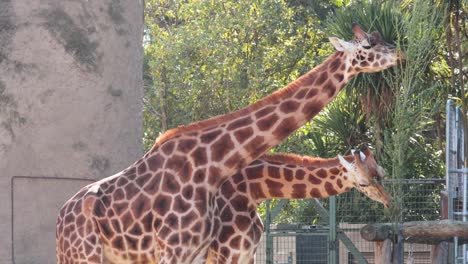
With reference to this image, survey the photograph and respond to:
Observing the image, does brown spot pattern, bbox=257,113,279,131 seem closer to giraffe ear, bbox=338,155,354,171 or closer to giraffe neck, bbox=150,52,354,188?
giraffe neck, bbox=150,52,354,188

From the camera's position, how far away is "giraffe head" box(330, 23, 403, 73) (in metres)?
7.74

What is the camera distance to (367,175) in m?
8.17

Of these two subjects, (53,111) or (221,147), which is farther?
(53,111)

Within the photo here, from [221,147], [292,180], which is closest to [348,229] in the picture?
[292,180]

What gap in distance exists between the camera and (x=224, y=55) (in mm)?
18469

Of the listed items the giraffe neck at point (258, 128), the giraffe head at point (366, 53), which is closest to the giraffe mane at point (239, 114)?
the giraffe neck at point (258, 128)

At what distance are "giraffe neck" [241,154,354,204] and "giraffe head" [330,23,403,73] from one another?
1.18 metres

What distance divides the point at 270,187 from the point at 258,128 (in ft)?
2.96

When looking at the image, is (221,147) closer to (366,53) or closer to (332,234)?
(366,53)

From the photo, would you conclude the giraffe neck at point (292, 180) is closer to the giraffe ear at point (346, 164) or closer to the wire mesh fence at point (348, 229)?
the giraffe ear at point (346, 164)

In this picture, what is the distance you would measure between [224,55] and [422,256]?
6732mm

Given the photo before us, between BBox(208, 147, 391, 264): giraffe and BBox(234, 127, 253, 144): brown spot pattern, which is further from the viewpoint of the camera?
BBox(208, 147, 391, 264): giraffe

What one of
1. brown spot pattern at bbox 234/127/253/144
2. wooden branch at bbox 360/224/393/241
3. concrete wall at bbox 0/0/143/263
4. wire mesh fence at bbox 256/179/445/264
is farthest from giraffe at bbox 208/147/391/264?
wire mesh fence at bbox 256/179/445/264

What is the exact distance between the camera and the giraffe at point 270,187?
826 centimetres
